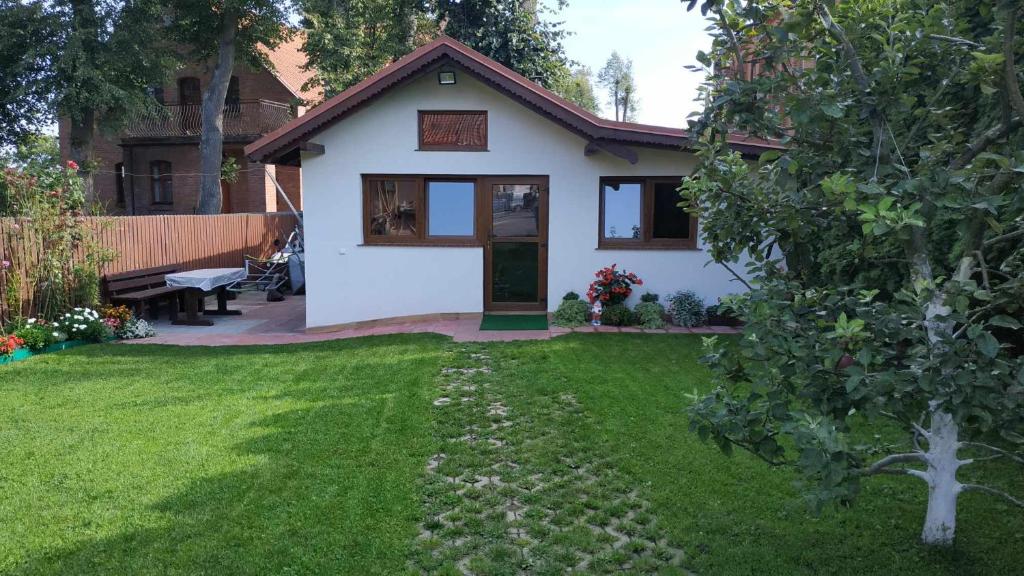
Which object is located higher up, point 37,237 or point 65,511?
point 37,237

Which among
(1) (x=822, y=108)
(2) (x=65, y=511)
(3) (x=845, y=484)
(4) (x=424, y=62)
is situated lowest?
(2) (x=65, y=511)

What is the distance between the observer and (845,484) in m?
2.68

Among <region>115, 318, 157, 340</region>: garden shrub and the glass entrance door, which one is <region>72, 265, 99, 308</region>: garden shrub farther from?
the glass entrance door

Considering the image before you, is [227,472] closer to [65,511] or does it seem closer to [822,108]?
[65,511]

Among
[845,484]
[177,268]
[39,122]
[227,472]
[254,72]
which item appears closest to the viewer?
[845,484]

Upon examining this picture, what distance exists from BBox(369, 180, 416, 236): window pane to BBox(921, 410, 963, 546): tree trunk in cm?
869

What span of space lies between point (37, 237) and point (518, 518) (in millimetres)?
9320

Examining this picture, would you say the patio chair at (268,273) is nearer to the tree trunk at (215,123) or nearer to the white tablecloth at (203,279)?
the white tablecloth at (203,279)

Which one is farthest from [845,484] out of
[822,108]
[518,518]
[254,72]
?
[254,72]

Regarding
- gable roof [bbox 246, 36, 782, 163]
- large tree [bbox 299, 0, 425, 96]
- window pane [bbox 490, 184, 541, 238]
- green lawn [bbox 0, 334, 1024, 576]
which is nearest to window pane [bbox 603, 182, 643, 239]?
gable roof [bbox 246, 36, 782, 163]

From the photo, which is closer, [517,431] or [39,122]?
[517,431]

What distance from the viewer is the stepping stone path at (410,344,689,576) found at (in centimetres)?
381

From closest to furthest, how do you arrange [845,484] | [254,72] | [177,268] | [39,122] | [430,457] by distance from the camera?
[845,484] → [430,457] → [177,268] → [39,122] → [254,72]

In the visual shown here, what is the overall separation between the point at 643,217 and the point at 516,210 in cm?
202
